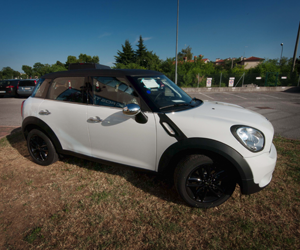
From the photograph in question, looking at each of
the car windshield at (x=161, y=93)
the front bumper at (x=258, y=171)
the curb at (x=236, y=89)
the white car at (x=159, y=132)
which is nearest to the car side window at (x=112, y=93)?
the white car at (x=159, y=132)

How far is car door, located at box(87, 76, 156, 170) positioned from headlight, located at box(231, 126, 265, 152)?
0.91m

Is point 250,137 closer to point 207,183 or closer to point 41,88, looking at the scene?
point 207,183

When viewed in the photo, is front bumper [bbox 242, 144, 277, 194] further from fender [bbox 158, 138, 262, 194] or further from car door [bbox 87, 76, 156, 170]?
car door [bbox 87, 76, 156, 170]

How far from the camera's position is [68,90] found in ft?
9.50

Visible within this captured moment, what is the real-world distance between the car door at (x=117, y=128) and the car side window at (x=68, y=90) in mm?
194

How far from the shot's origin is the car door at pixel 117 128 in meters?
2.28

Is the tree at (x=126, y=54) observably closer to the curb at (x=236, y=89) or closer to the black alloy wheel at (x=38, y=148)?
the curb at (x=236, y=89)

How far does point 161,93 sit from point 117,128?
2.61 ft

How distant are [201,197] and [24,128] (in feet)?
10.7

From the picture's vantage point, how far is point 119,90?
250 cm

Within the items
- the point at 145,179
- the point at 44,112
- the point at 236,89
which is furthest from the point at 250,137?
the point at 236,89

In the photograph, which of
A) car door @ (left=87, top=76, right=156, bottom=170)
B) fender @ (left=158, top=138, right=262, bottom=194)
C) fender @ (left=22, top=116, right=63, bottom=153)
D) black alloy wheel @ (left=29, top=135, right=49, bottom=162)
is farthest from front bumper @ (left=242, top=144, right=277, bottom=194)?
black alloy wheel @ (left=29, top=135, right=49, bottom=162)

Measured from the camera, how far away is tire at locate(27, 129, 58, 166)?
3.20 m

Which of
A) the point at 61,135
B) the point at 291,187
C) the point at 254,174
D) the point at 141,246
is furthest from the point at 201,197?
the point at 61,135
